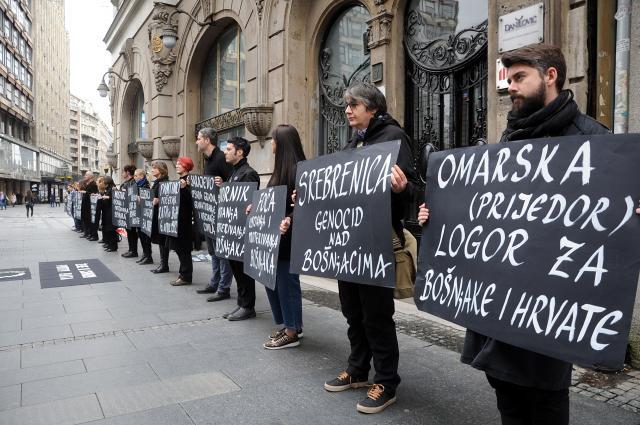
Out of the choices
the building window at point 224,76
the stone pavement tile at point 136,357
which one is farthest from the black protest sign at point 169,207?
the building window at point 224,76

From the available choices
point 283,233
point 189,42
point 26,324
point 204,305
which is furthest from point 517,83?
point 189,42

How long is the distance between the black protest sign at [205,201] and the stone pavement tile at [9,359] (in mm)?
2539

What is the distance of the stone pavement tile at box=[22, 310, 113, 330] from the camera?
521 centimetres

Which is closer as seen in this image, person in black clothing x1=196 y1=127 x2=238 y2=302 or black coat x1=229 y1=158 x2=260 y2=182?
black coat x1=229 y1=158 x2=260 y2=182

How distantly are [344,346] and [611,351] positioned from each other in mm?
2894

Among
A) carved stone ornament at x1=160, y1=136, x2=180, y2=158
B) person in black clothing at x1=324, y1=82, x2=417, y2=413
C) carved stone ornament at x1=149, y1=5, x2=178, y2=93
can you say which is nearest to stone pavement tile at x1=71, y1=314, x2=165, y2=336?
person in black clothing at x1=324, y1=82, x2=417, y2=413

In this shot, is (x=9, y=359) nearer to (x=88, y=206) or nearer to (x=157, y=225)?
(x=157, y=225)

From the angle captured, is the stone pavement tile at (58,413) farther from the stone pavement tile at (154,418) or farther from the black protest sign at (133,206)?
the black protest sign at (133,206)

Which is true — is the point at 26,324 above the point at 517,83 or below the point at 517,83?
below

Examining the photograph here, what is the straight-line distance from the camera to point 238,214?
5.21m

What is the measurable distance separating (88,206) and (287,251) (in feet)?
40.4

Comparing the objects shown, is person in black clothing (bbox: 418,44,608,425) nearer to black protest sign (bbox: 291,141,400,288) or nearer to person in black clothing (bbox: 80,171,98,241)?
black protest sign (bbox: 291,141,400,288)

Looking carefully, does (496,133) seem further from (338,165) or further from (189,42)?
(189,42)

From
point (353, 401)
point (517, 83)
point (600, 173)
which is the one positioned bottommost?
point (353, 401)
